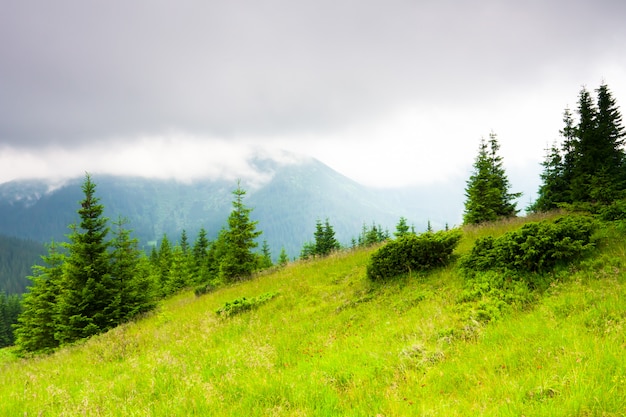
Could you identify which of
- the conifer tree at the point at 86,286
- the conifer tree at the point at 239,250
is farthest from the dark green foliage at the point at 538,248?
the conifer tree at the point at 239,250

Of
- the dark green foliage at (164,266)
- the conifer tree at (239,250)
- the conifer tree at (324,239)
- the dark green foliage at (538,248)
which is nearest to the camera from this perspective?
the dark green foliage at (538,248)

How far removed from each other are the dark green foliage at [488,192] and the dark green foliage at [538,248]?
62.8 feet

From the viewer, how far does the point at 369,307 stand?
8141 mm

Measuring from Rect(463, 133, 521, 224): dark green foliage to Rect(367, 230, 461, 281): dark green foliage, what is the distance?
710 inches

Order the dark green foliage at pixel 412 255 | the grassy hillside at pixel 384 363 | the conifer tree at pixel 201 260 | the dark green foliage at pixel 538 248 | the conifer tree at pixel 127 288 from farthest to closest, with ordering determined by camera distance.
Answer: the conifer tree at pixel 201 260 → the conifer tree at pixel 127 288 → the dark green foliage at pixel 412 255 → the dark green foliage at pixel 538 248 → the grassy hillside at pixel 384 363

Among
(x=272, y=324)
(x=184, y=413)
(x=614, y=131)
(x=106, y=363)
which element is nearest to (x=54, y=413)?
(x=184, y=413)

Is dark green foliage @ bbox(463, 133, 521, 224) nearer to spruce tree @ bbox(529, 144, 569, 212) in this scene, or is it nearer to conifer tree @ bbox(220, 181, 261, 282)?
spruce tree @ bbox(529, 144, 569, 212)

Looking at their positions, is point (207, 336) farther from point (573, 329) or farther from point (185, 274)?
point (185, 274)

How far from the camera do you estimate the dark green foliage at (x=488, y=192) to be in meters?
25.9

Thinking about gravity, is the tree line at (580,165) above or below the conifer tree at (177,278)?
above

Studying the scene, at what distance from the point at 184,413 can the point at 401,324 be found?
428 centimetres

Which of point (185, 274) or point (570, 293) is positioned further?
point (185, 274)

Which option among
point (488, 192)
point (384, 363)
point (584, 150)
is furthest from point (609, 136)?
point (384, 363)

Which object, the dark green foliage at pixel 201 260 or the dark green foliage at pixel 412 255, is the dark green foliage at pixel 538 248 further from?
the dark green foliage at pixel 201 260
